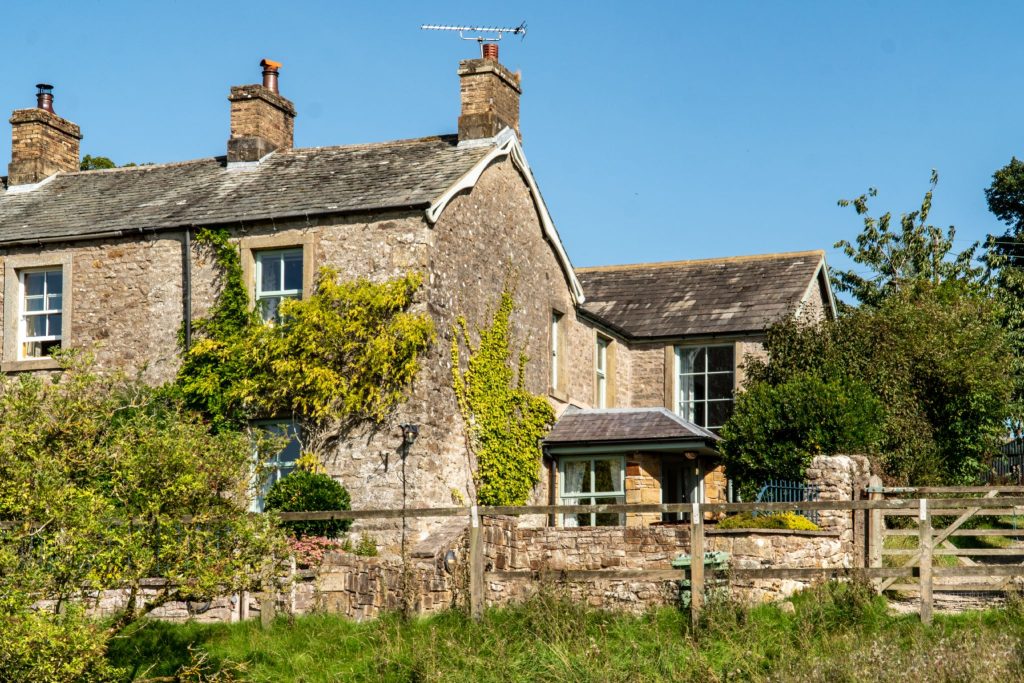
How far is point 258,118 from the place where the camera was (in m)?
25.2

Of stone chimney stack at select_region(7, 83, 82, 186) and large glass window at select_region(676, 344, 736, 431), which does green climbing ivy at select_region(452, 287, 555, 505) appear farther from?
stone chimney stack at select_region(7, 83, 82, 186)

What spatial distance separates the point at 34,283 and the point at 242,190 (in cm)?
419

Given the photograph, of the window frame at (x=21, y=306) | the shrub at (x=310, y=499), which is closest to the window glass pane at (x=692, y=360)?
the shrub at (x=310, y=499)

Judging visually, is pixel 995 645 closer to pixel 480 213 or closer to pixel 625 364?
pixel 480 213

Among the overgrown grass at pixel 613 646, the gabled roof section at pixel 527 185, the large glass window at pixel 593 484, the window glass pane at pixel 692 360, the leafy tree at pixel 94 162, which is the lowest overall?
the overgrown grass at pixel 613 646

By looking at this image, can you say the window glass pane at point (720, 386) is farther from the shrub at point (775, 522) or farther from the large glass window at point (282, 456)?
the large glass window at point (282, 456)

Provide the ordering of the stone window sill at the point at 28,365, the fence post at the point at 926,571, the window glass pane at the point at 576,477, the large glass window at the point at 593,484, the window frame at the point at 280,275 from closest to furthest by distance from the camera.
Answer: the fence post at the point at 926,571, the window frame at the point at 280,275, the stone window sill at the point at 28,365, the large glass window at the point at 593,484, the window glass pane at the point at 576,477

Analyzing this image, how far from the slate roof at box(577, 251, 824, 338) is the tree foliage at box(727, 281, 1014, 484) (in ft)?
9.82

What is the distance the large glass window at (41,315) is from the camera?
78.0 ft

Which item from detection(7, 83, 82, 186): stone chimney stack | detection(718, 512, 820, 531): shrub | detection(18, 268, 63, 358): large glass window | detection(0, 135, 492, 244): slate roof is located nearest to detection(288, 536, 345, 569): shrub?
detection(0, 135, 492, 244): slate roof

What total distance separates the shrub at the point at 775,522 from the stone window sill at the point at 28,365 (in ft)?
39.6

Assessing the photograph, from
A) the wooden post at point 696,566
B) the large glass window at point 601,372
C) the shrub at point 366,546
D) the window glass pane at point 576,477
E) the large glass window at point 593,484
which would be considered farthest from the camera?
the large glass window at point 601,372

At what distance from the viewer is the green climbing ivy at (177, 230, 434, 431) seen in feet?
68.8

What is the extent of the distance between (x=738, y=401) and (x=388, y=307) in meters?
7.41
